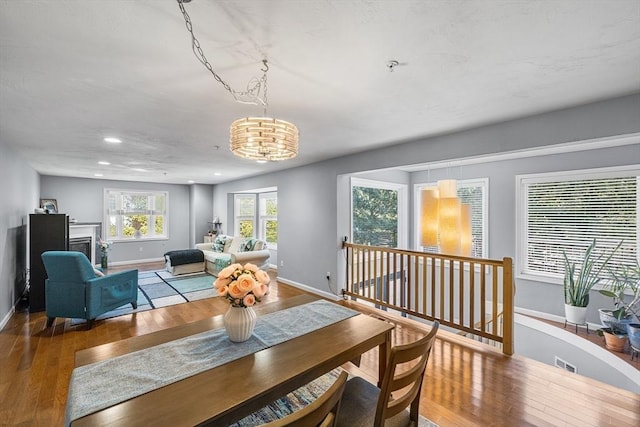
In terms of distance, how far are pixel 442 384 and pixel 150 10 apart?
318cm

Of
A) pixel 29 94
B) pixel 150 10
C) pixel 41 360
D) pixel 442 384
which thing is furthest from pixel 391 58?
pixel 41 360

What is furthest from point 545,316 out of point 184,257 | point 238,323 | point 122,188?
point 122,188

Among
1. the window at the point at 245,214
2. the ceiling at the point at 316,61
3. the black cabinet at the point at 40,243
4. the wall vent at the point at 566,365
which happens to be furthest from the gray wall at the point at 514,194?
the black cabinet at the point at 40,243

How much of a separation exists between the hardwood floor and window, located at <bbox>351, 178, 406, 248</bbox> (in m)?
2.42

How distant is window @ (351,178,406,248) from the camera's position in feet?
17.8

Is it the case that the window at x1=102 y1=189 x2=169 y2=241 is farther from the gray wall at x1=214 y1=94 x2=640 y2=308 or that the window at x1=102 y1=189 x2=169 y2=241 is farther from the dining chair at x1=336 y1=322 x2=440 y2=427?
the dining chair at x1=336 y1=322 x2=440 y2=427

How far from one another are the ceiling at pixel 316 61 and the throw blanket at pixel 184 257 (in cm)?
346

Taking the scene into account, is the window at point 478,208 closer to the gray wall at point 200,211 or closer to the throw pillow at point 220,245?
the throw pillow at point 220,245

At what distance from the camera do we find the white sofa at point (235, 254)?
18.5ft

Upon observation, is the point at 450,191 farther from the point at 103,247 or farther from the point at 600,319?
the point at 103,247

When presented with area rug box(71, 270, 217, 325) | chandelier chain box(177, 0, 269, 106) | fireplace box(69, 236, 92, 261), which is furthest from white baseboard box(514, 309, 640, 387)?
fireplace box(69, 236, 92, 261)

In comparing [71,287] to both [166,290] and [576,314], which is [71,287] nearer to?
[166,290]

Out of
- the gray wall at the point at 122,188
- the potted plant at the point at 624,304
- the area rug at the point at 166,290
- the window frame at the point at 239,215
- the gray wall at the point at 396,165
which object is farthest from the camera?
the window frame at the point at 239,215

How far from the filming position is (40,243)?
408 cm
